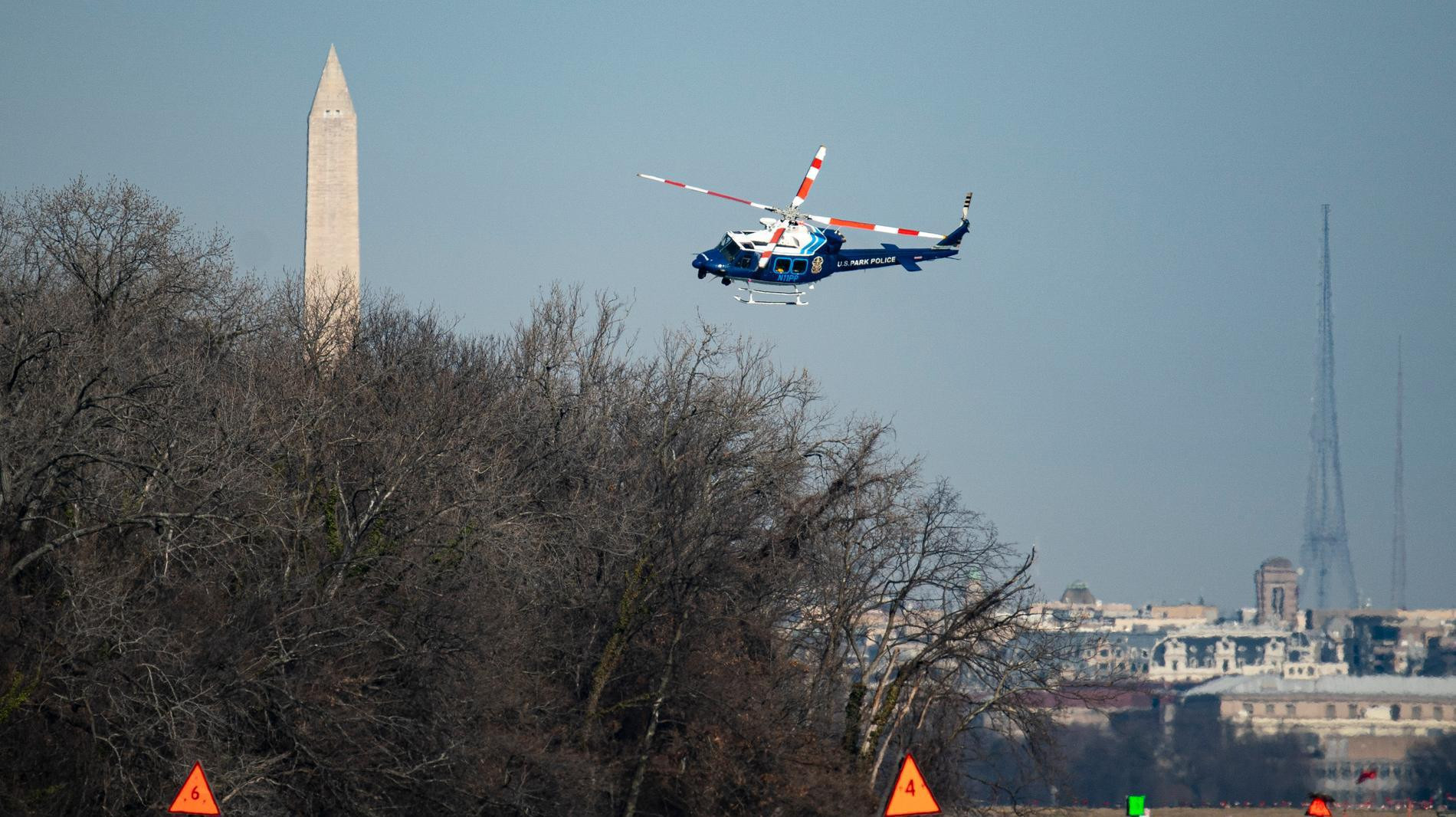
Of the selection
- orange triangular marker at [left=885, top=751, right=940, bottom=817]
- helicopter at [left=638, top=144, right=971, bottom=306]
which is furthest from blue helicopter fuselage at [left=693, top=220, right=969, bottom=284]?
orange triangular marker at [left=885, top=751, right=940, bottom=817]

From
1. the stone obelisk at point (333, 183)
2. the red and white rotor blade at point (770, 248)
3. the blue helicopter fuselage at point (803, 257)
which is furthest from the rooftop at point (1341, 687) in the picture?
the red and white rotor blade at point (770, 248)

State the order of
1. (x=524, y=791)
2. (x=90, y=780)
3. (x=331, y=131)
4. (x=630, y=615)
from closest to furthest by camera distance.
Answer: (x=90, y=780), (x=524, y=791), (x=630, y=615), (x=331, y=131)

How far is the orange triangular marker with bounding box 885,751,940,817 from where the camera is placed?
21.0m

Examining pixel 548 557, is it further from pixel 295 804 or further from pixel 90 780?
pixel 90 780

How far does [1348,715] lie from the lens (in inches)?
6978

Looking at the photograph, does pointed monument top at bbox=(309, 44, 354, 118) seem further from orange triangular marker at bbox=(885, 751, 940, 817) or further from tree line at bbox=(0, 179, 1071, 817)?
orange triangular marker at bbox=(885, 751, 940, 817)

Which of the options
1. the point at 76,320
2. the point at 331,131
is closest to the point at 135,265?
the point at 76,320

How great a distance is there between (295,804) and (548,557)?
33.2 feet

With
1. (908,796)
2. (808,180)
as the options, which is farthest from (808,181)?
(908,796)

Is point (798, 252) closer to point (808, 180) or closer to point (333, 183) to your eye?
point (808, 180)

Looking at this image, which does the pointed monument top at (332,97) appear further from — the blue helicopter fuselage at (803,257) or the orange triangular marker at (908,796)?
the orange triangular marker at (908,796)

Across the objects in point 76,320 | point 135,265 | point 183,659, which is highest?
point 135,265

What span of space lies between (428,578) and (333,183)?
3664 cm

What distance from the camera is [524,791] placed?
1415 inches
